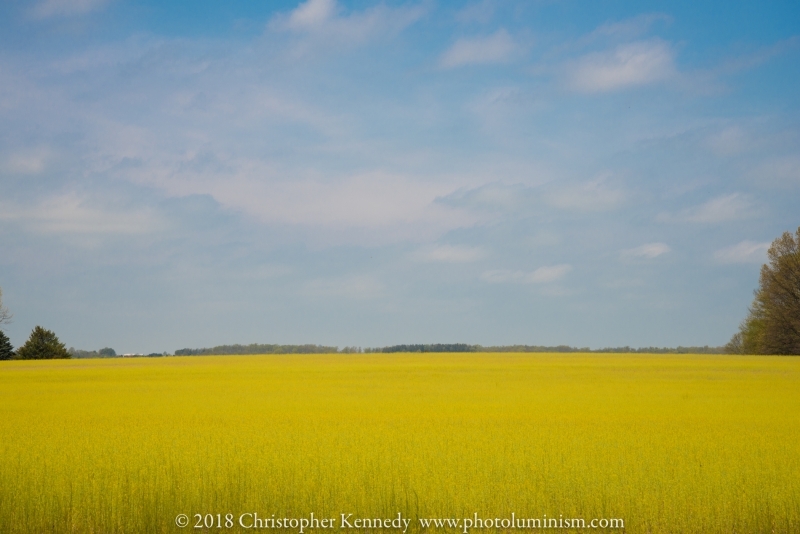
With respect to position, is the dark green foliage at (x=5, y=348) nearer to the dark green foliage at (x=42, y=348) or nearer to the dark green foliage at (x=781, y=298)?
the dark green foliage at (x=42, y=348)

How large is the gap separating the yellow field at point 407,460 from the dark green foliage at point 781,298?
4205 centimetres

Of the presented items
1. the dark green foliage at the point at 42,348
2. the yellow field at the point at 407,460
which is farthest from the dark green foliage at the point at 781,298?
the dark green foliage at the point at 42,348

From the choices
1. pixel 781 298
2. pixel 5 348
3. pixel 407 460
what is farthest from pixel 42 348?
pixel 781 298

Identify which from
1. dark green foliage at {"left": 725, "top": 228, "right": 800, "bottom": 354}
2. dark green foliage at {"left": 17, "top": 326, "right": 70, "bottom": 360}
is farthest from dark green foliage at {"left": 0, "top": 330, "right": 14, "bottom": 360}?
dark green foliage at {"left": 725, "top": 228, "right": 800, "bottom": 354}

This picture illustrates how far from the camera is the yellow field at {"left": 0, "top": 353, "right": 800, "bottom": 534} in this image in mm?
9414

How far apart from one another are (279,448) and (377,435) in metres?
2.69

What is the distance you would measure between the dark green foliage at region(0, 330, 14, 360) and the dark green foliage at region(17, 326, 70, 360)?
1.00 meters

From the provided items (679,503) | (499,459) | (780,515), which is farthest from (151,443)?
(780,515)

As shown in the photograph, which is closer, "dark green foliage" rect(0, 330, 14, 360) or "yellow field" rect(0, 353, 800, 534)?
"yellow field" rect(0, 353, 800, 534)

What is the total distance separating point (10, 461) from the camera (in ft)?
40.1

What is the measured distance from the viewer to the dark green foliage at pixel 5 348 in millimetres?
69438

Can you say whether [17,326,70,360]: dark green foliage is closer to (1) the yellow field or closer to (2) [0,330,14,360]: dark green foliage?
(2) [0,330,14,360]: dark green foliage

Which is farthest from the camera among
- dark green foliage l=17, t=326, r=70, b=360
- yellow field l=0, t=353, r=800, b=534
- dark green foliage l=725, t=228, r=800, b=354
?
dark green foliage l=17, t=326, r=70, b=360

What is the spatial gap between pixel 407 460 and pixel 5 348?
74.0 metres
